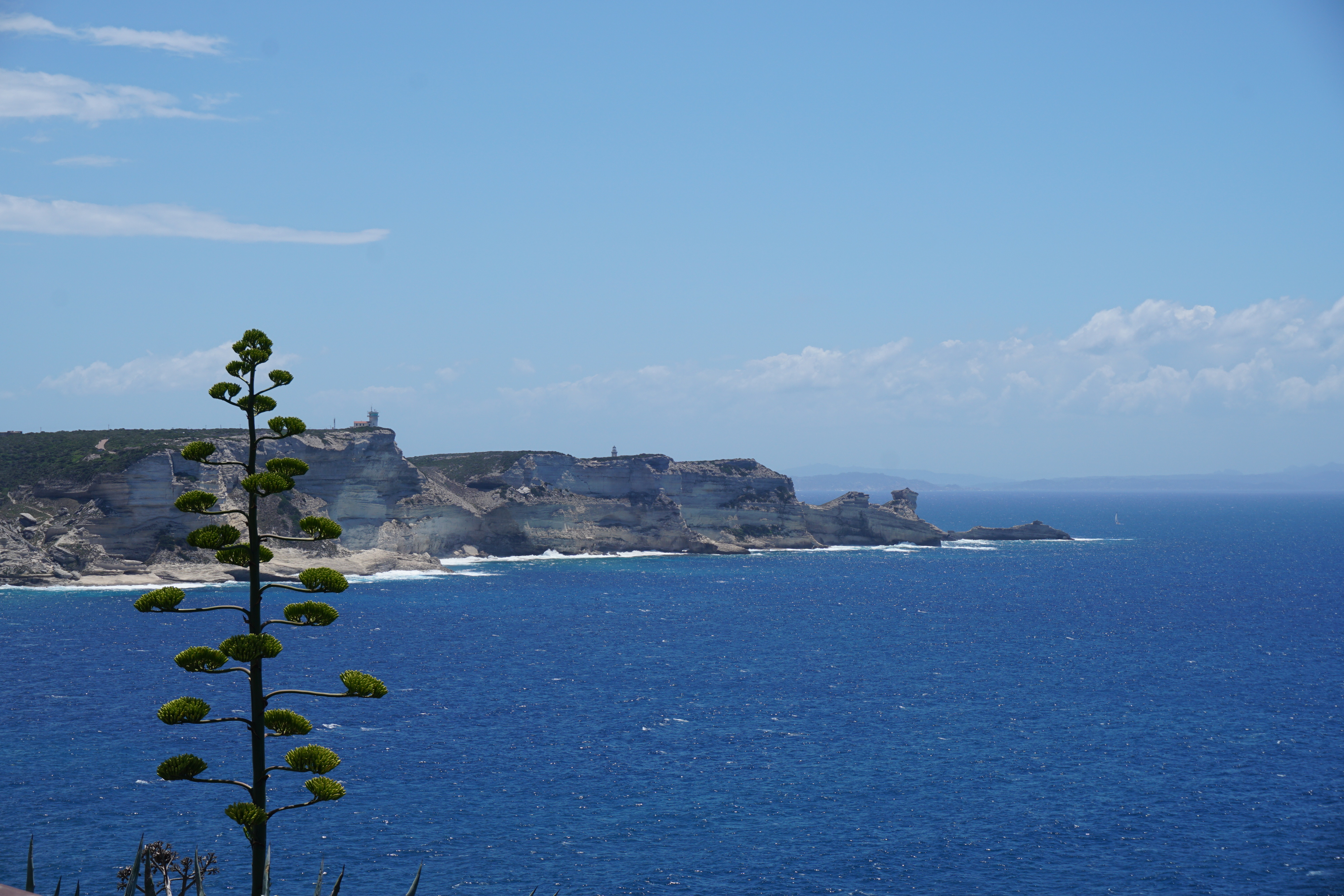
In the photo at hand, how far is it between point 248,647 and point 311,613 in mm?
1395

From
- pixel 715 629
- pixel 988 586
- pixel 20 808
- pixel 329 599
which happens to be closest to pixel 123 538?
pixel 329 599

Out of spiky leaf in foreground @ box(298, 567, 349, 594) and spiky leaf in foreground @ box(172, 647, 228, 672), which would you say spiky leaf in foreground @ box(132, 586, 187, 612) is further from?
spiky leaf in foreground @ box(298, 567, 349, 594)

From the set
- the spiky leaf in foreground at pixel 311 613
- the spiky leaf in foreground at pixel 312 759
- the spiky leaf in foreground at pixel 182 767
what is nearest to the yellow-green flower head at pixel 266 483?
the spiky leaf in foreground at pixel 311 613

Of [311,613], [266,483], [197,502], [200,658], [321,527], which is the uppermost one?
[266,483]

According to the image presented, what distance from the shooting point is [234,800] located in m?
43.1

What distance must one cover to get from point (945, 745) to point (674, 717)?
13777mm

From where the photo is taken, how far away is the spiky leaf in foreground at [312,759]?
20828 mm

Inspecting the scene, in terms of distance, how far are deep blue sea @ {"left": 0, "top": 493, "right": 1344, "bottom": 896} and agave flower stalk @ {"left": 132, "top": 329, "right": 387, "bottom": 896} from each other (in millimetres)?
15506

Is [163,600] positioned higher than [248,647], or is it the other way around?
[163,600]

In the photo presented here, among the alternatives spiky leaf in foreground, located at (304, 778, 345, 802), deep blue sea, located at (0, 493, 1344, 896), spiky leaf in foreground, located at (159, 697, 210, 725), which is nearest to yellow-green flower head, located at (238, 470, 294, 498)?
spiky leaf in foreground, located at (159, 697, 210, 725)

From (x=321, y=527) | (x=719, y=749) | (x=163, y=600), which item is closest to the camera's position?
(x=163, y=600)

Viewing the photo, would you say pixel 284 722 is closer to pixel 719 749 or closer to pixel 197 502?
pixel 197 502

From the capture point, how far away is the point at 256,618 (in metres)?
20.6

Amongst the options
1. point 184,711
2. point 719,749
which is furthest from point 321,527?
point 719,749
